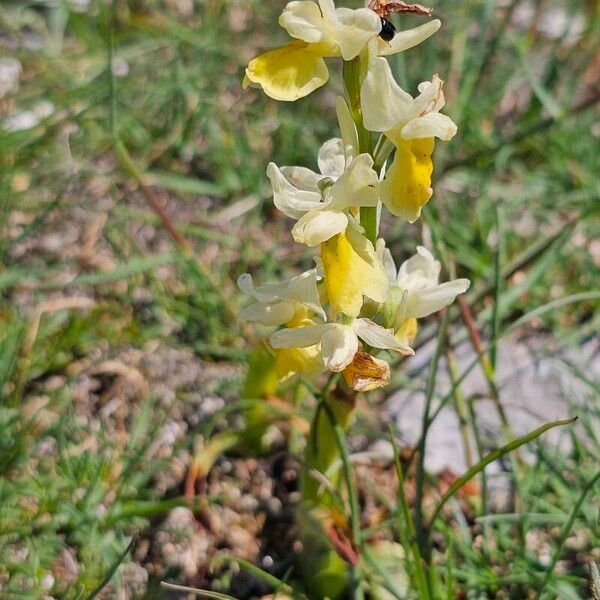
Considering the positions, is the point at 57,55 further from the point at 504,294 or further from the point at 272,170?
the point at 272,170

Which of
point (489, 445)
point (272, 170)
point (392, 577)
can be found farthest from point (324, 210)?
point (489, 445)

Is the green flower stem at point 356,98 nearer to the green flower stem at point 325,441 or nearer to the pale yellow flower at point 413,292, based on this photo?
the pale yellow flower at point 413,292

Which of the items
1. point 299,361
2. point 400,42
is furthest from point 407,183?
point 299,361

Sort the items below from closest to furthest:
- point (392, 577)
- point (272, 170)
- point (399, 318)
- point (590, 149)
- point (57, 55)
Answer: point (272, 170) < point (399, 318) < point (392, 577) < point (590, 149) < point (57, 55)

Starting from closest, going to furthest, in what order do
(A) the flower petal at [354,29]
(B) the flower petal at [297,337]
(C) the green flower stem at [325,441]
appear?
(A) the flower petal at [354,29] → (B) the flower petal at [297,337] → (C) the green flower stem at [325,441]

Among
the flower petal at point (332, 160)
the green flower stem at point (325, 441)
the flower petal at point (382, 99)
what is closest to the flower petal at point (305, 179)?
the flower petal at point (332, 160)

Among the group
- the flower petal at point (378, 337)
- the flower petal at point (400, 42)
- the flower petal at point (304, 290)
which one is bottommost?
the flower petal at point (378, 337)
